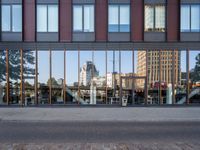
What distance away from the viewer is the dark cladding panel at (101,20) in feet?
94.7

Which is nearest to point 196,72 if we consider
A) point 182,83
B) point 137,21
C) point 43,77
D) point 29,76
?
point 182,83

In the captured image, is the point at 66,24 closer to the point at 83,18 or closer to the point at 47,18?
the point at 83,18

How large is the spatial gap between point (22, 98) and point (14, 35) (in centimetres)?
560

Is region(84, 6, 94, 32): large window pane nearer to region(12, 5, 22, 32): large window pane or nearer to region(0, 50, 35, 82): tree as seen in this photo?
region(0, 50, 35, 82): tree

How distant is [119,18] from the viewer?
2905 centimetres

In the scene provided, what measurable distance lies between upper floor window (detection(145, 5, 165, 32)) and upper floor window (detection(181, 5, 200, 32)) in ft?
5.81

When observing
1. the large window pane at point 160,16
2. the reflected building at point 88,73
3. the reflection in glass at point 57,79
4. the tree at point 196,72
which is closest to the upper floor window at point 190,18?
the large window pane at point 160,16

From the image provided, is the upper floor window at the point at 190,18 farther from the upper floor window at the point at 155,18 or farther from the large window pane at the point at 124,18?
the large window pane at the point at 124,18

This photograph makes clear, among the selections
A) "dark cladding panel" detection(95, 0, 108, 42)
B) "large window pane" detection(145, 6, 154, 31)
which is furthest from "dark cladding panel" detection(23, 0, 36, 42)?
"large window pane" detection(145, 6, 154, 31)

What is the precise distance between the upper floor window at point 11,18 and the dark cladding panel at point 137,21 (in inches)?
394

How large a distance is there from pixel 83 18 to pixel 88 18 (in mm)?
445

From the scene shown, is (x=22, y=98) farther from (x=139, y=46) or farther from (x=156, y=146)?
(x=156, y=146)

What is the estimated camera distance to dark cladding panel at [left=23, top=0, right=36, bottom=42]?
1130 inches

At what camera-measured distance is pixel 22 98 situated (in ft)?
93.9
